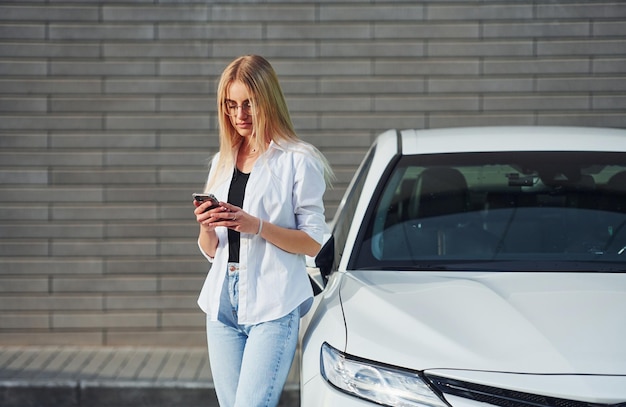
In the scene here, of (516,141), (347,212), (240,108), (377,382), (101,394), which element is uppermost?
(240,108)

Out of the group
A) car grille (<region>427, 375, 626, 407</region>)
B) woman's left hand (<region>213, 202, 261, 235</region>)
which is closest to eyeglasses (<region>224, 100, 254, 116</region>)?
woman's left hand (<region>213, 202, 261, 235</region>)

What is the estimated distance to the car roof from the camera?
372cm

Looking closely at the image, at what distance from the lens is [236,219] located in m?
2.67

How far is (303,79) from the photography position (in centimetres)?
642

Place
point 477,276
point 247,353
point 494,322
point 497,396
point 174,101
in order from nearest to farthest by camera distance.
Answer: point 497,396
point 494,322
point 247,353
point 477,276
point 174,101

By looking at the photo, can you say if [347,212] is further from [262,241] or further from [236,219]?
[236,219]

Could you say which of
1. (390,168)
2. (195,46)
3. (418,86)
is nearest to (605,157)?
(390,168)

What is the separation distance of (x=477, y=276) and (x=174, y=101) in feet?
12.4

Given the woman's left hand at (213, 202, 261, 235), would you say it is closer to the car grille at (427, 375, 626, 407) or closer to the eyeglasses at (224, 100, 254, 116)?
the eyeglasses at (224, 100, 254, 116)

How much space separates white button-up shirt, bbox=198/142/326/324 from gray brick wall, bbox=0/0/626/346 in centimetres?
362

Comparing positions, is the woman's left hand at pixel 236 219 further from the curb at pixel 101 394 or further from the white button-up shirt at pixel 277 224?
the curb at pixel 101 394

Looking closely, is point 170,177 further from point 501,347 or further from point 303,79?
point 501,347

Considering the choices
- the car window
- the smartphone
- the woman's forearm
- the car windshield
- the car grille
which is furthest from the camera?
the car window

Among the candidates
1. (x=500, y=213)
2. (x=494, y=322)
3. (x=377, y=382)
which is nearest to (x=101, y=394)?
(x=500, y=213)
